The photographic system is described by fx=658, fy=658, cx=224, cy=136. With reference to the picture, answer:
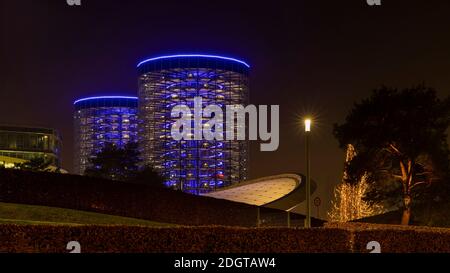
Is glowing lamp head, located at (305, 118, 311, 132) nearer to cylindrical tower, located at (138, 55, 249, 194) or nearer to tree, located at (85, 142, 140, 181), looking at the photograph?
tree, located at (85, 142, 140, 181)

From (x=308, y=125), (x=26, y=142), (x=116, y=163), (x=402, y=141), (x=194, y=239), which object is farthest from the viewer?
(x=26, y=142)

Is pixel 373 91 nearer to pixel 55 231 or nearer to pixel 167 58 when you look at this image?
pixel 55 231

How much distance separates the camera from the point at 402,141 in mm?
33875

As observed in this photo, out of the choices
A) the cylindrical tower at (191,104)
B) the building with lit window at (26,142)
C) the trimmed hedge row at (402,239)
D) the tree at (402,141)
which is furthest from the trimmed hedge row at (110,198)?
the cylindrical tower at (191,104)

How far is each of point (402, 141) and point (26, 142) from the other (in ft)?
303

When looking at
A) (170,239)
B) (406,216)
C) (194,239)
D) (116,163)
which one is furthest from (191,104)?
(170,239)

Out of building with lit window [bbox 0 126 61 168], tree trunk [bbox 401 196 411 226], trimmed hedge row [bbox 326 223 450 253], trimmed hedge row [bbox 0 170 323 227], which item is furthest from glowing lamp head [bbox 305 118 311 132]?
building with lit window [bbox 0 126 61 168]

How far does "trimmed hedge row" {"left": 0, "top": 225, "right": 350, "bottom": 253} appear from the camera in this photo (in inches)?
553

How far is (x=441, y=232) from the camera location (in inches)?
758

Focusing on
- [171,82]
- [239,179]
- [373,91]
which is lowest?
[239,179]

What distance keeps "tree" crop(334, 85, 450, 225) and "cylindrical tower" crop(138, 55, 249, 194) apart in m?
142

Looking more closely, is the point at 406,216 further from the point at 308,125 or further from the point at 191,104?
the point at 191,104

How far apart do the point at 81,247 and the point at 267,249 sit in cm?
453

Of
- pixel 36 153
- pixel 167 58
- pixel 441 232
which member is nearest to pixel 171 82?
pixel 167 58
